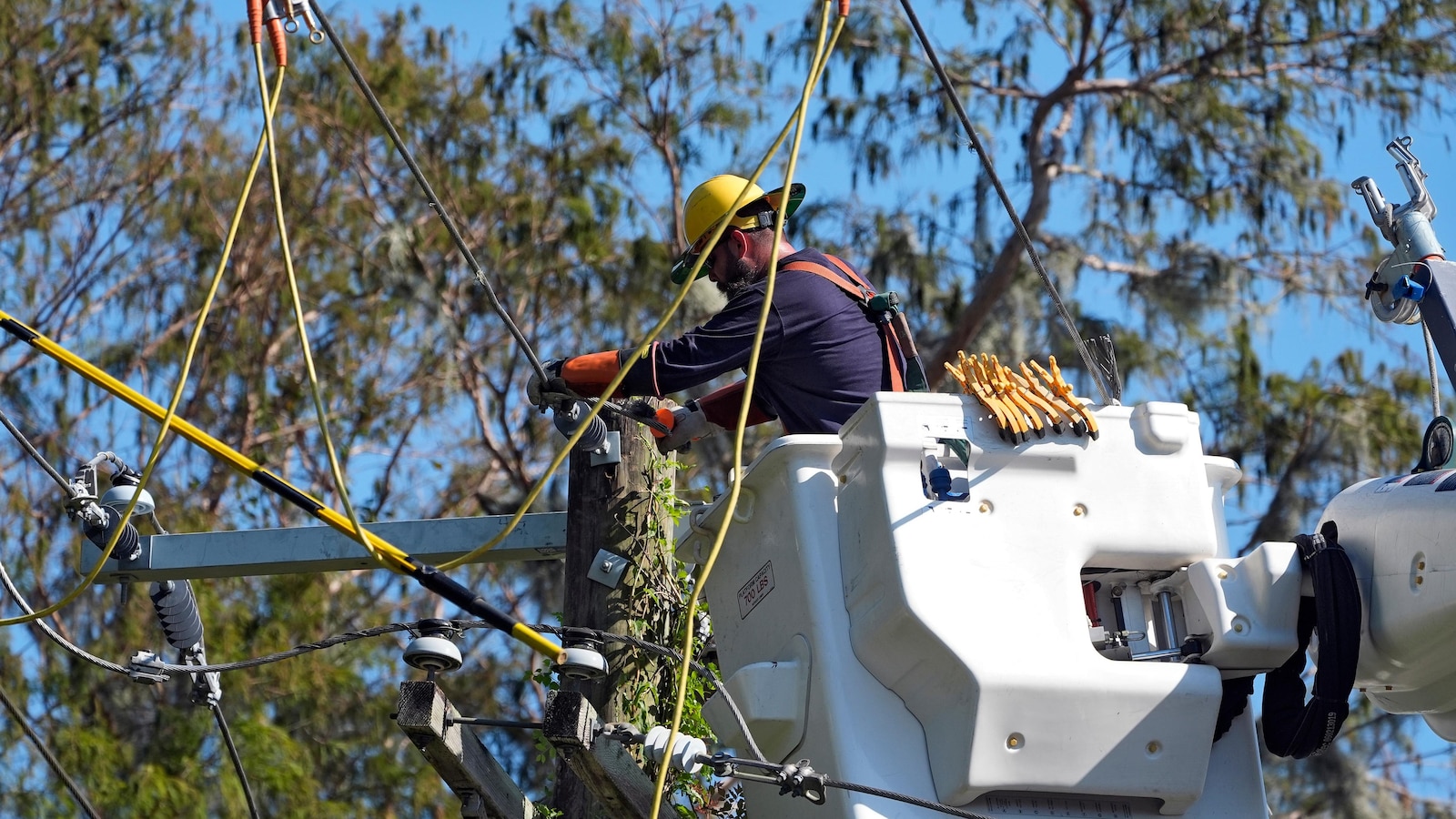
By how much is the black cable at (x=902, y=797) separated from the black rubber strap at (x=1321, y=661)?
0.69 m

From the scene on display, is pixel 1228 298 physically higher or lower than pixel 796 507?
higher

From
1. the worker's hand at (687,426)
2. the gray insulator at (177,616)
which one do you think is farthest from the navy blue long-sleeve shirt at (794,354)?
the gray insulator at (177,616)

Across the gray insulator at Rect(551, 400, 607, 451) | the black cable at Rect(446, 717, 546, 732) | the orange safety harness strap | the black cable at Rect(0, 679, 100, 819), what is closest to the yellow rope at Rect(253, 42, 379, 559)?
the black cable at Rect(446, 717, 546, 732)

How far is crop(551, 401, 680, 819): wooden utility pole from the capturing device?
207 inches

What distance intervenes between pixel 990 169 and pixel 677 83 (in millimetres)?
10155

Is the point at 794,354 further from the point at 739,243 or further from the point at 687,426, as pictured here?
the point at 687,426

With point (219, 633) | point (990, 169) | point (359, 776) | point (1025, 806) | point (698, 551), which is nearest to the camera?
point (1025, 806)

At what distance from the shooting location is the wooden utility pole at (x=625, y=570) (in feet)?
17.2

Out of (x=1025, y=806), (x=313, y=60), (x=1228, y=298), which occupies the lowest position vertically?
(x=1025, y=806)

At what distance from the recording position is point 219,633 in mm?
13156

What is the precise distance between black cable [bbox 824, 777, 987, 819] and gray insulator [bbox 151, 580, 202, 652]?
2237mm

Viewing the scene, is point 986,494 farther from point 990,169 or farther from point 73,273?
point 73,273

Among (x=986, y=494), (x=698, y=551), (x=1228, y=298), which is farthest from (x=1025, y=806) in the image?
(x=1228, y=298)

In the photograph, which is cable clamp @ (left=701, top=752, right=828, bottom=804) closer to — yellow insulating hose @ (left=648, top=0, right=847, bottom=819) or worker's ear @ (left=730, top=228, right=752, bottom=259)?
yellow insulating hose @ (left=648, top=0, right=847, bottom=819)
